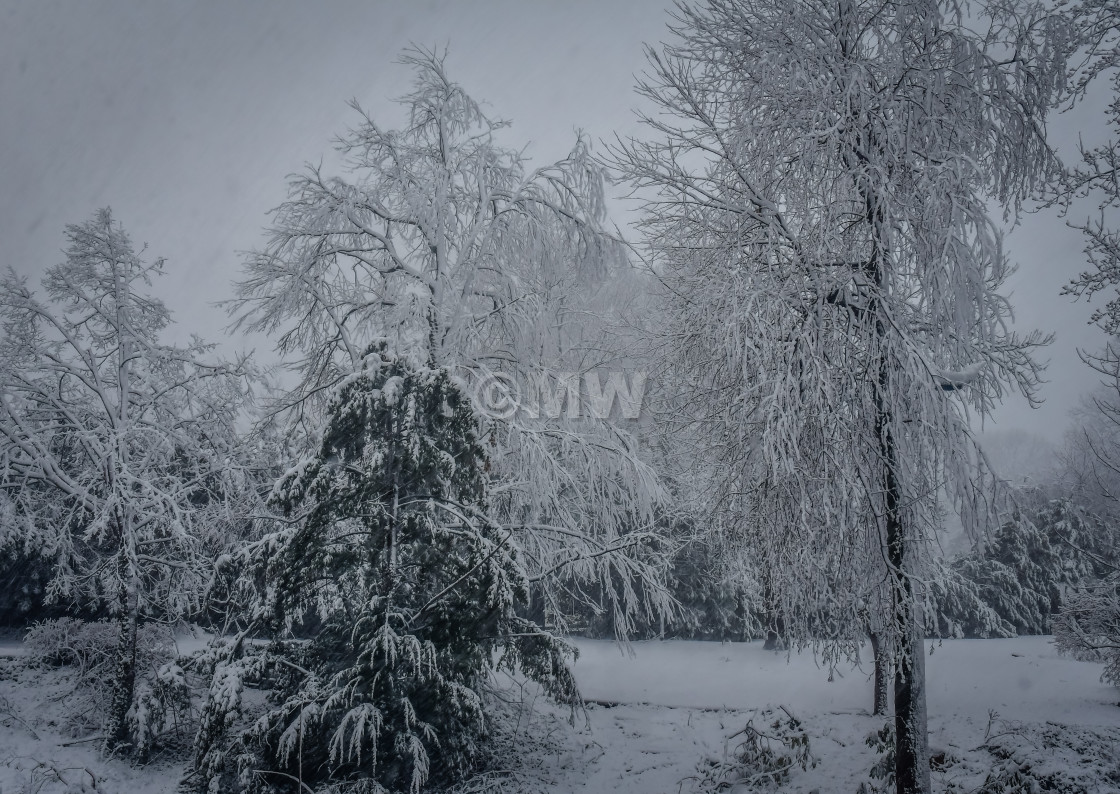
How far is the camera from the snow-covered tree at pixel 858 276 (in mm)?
4262

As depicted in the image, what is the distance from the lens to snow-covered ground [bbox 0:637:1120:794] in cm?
561

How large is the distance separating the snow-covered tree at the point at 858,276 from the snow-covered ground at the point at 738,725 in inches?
→ 78.5

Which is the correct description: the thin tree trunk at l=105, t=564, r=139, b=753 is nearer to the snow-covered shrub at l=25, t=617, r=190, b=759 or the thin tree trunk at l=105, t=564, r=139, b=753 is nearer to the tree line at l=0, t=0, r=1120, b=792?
the snow-covered shrub at l=25, t=617, r=190, b=759

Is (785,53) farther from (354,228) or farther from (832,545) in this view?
(354,228)

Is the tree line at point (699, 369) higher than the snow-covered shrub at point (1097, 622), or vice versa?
the tree line at point (699, 369)

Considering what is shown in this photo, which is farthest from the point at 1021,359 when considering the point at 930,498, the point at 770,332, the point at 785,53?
the point at 785,53

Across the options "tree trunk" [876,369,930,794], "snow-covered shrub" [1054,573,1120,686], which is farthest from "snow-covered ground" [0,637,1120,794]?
"tree trunk" [876,369,930,794]

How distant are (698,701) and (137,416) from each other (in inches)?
391

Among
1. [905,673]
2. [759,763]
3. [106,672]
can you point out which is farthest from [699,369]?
[106,672]

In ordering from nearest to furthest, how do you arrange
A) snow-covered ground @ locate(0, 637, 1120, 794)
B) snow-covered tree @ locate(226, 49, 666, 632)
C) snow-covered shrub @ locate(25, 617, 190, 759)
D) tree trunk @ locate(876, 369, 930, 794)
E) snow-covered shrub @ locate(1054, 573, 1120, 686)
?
tree trunk @ locate(876, 369, 930, 794) → snow-covered ground @ locate(0, 637, 1120, 794) → snow-covered shrub @ locate(1054, 573, 1120, 686) → snow-covered tree @ locate(226, 49, 666, 632) → snow-covered shrub @ locate(25, 617, 190, 759)

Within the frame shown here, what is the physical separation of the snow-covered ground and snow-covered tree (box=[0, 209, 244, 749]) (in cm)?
120

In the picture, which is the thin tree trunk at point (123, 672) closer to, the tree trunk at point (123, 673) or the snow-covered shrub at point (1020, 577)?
the tree trunk at point (123, 673)

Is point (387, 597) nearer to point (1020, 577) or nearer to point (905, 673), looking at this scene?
point (905, 673)

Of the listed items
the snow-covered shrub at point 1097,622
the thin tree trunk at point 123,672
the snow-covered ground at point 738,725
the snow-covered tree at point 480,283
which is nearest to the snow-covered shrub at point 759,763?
the snow-covered ground at point 738,725
